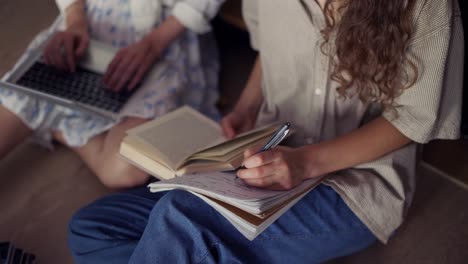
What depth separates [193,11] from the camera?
1.11m

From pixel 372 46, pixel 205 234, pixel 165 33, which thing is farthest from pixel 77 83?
pixel 372 46

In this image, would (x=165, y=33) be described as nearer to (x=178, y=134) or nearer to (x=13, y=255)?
(x=178, y=134)

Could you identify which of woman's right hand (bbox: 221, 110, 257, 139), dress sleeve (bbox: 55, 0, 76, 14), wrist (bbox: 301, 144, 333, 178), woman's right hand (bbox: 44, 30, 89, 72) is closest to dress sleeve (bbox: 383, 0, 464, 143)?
wrist (bbox: 301, 144, 333, 178)

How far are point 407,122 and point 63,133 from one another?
0.73 meters

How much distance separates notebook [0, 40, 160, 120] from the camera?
3.25 ft

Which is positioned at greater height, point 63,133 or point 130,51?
point 130,51

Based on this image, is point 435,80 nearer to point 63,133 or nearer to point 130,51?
point 130,51

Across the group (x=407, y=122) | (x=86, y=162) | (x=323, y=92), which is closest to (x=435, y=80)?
(x=407, y=122)

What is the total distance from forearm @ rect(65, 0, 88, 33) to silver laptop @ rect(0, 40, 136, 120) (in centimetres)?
6

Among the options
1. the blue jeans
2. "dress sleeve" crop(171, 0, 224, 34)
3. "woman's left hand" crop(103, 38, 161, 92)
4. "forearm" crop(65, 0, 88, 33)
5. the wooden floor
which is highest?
"forearm" crop(65, 0, 88, 33)

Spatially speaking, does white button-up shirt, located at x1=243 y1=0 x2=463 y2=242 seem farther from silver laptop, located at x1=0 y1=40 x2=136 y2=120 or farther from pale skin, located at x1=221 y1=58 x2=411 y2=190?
silver laptop, located at x1=0 y1=40 x2=136 y2=120

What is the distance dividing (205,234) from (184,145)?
0.64ft

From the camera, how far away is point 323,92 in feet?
2.75

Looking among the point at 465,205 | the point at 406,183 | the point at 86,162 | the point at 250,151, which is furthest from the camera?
the point at 86,162
